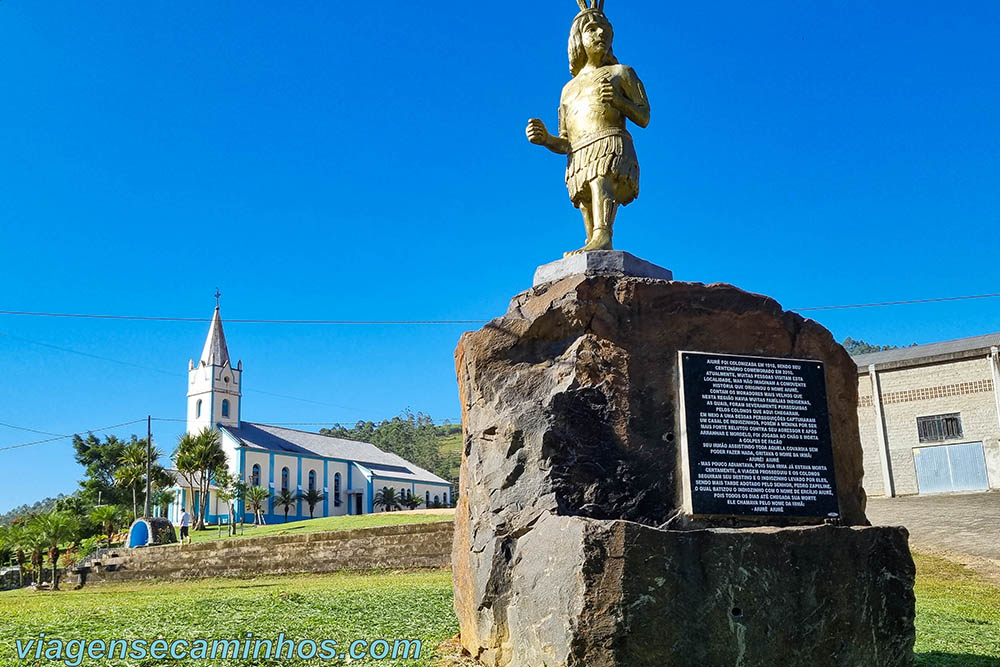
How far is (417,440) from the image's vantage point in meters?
109

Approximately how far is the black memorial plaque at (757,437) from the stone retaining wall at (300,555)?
39.6 ft

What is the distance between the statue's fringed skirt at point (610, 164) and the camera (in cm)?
680

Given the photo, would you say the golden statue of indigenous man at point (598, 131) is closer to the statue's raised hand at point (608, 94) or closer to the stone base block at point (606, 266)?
the statue's raised hand at point (608, 94)

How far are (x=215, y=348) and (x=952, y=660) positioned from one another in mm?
64756

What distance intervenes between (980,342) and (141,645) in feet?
79.7

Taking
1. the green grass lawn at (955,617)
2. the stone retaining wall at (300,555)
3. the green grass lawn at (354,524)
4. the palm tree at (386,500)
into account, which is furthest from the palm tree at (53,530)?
the palm tree at (386,500)

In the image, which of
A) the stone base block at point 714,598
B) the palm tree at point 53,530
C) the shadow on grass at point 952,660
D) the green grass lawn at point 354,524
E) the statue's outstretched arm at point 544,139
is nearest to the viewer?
the stone base block at point 714,598

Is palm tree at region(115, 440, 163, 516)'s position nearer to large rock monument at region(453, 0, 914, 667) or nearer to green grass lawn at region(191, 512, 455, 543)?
green grass lawn at region(191, 512, 455, 543)

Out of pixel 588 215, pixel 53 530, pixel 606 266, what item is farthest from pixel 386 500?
pixel 606 266

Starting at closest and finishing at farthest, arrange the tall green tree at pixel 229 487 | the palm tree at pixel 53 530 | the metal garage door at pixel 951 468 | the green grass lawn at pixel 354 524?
1. the palm tree at pixel 53 530
2. the metal garage door at pixel 951 468
3. the green grass lawn at pixel 354 524
4. the tall green tree at pixel 229 487

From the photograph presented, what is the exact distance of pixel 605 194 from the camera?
6793mm

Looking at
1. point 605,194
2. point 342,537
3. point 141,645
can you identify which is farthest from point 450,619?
point 342,537

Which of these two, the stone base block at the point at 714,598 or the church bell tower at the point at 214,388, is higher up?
the church bell tower at the point at 214,388

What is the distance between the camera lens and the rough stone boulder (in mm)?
4406
